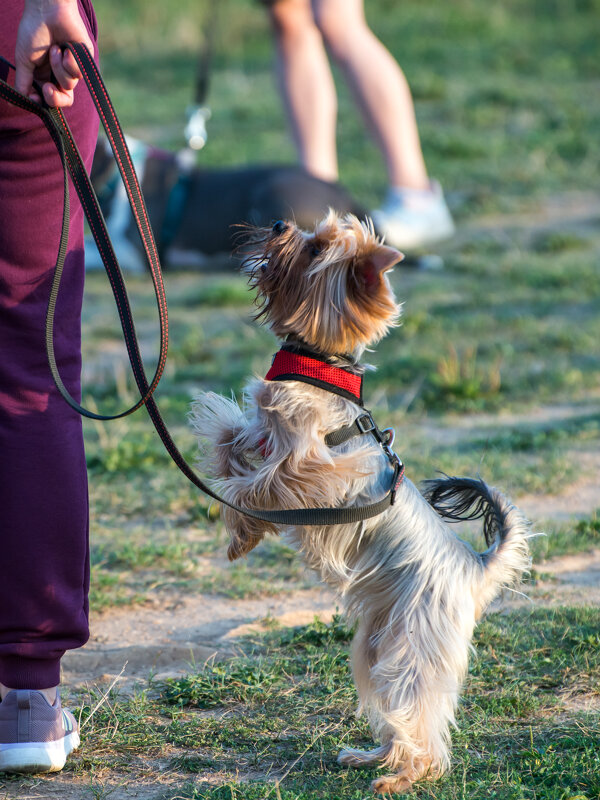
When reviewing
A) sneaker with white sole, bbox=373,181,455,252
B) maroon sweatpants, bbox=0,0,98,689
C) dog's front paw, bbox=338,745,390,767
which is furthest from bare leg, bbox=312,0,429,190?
dog's front paw, bbox=338,745,390,767

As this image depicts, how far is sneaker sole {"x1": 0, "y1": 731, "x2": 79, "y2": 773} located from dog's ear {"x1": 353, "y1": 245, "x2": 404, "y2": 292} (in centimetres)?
141

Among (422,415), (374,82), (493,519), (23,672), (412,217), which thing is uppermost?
(374,82)

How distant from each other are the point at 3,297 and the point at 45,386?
0.78 feet

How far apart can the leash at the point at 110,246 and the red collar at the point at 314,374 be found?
0.94ft

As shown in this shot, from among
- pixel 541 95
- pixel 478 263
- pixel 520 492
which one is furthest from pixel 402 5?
pixel 520 492

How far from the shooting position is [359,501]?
275 centimetres

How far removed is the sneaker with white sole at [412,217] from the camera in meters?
7.94

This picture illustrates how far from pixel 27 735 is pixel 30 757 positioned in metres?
0.05

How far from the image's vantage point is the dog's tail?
2832mm

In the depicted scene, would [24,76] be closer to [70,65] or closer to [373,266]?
[70,65]

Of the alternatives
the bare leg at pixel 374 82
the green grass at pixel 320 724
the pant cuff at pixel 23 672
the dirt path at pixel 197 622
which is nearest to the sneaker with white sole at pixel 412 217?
the bare leg at pixel 374 82

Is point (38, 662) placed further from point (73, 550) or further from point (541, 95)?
point (541, 95)

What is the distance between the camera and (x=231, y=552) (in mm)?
2887

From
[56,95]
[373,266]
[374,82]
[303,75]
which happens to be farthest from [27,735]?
[303,75]
